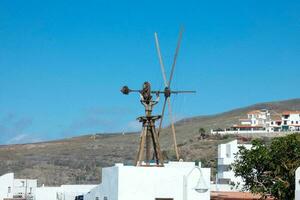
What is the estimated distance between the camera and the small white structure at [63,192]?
4288 cm

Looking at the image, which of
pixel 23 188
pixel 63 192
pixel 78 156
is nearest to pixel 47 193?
pixel 63 192

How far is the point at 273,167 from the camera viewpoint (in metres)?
35.6

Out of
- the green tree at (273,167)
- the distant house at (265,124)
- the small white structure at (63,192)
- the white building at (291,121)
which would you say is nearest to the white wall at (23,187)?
the small white structure at (63,192)

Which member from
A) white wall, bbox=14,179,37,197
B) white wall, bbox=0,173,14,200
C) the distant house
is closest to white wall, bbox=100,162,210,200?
white wall, bbox=0,173,14,200

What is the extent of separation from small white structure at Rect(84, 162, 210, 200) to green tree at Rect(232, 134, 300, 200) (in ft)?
27.3

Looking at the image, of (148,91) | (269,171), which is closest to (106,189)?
(148,91)

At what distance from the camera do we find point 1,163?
113 metres

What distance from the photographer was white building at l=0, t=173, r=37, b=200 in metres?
57.0

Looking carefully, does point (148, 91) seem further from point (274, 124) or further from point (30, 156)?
point (274, 124)

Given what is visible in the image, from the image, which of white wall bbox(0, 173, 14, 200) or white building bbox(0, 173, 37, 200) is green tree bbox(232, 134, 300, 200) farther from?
white wall bbox(0, 173, 14, 200)

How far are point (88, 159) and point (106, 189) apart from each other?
90.8 m

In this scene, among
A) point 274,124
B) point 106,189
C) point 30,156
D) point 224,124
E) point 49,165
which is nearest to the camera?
point 106,189

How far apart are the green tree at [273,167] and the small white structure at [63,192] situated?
10612 millimetres

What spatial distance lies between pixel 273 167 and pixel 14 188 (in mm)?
31028
